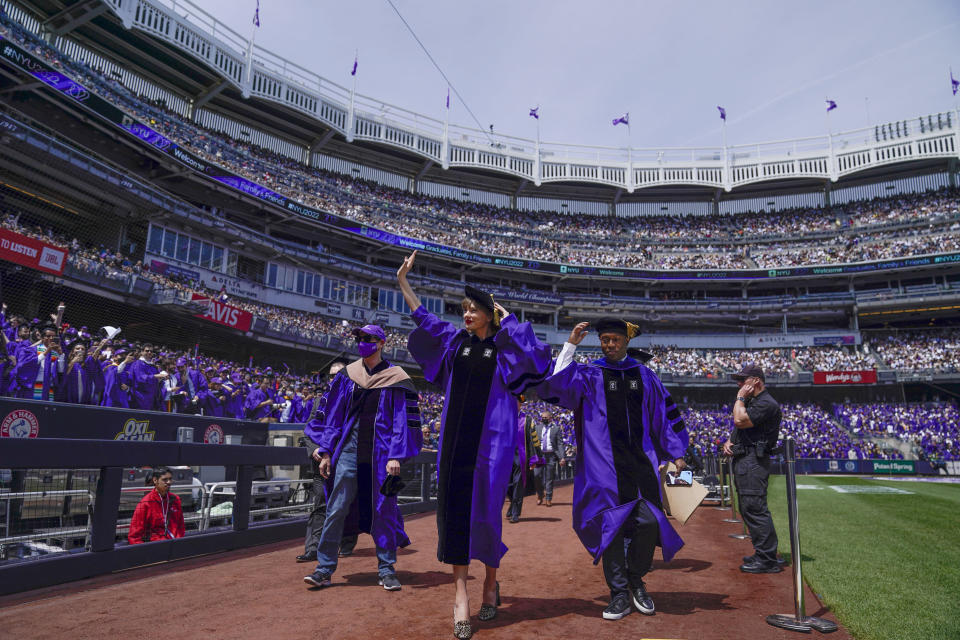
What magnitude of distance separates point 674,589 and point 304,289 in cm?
3251

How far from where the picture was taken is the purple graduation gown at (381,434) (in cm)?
476

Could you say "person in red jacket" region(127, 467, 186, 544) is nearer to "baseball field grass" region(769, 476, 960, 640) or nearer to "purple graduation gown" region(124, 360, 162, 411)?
"baseball field grass" region(769, 476, 960, 640)

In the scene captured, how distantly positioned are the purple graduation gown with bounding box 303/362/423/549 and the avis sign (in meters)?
21.3

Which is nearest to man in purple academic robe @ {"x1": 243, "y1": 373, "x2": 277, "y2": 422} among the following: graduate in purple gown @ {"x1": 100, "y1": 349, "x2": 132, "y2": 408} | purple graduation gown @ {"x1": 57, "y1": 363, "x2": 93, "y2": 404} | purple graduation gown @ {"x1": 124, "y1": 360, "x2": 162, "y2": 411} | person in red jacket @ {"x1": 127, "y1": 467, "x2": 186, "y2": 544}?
purple graduation gown @ {"x1": 124, "y1": 360, "x2": 162, "y2": 411}

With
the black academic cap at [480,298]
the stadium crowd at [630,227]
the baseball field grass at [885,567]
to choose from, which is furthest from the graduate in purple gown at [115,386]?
the stadium crowd at [630,227]

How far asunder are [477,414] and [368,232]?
34126mm

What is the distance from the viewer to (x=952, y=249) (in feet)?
132

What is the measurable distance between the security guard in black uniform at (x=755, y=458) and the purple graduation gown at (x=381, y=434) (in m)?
3.09

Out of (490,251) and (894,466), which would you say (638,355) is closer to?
(894,466)

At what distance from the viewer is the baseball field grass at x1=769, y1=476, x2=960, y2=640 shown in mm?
3688

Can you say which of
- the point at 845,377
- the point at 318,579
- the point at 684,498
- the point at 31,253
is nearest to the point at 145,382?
the point at 31,253

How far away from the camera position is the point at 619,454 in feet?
14.2

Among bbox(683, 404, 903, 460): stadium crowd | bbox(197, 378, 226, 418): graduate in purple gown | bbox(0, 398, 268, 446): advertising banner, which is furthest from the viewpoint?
bbox(683, 404, 903, 460): stadium crowd

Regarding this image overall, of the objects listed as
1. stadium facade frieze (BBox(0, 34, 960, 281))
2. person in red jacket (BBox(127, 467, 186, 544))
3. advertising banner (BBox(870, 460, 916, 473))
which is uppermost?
stadium facade frieze (BBox(0, 34, 960, 281))
